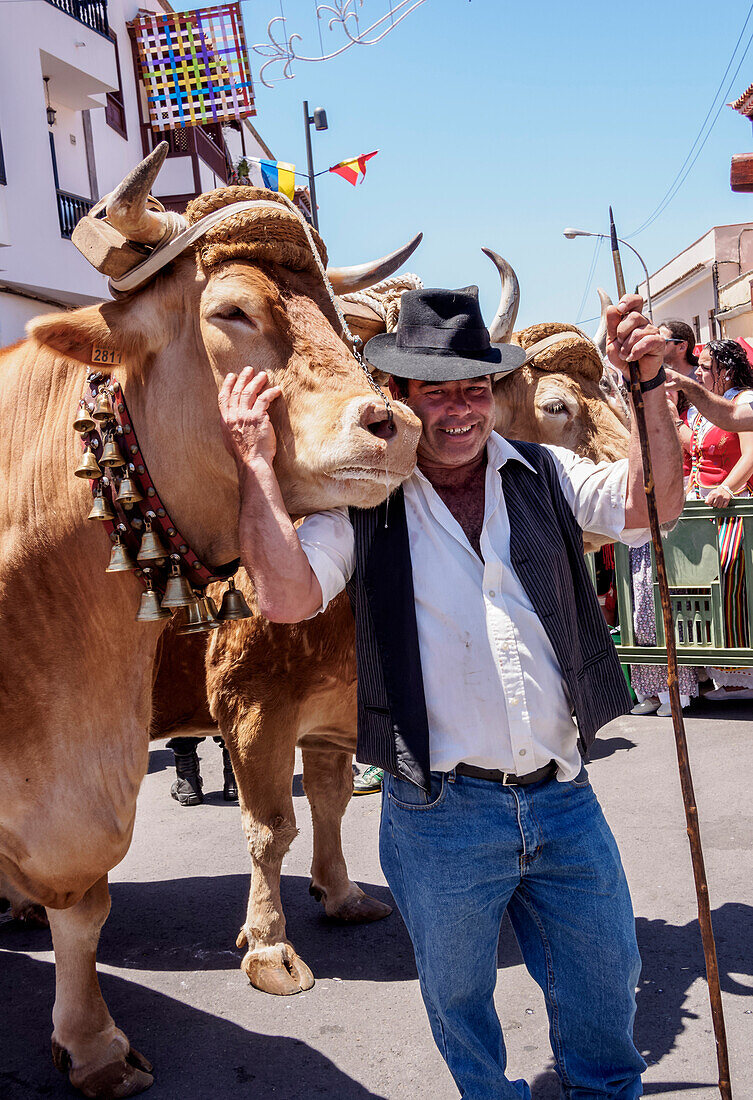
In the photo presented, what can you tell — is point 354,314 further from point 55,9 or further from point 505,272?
point 55,9

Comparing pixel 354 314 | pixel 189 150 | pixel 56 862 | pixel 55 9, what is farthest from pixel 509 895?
pixel 189 150

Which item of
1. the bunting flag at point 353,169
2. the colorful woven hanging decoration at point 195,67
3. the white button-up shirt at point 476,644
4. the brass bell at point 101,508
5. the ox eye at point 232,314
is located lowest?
the white button-up shirt at point 476,644

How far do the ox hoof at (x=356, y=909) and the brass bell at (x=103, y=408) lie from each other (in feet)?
8.78

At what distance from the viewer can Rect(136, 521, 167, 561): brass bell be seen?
2.28m

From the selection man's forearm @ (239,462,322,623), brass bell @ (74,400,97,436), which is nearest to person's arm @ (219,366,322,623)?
man's forearm @ (239,462,322,623)

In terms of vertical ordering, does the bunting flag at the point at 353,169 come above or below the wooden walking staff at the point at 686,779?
above

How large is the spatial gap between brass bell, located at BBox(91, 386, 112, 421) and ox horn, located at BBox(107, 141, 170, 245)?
0.38m

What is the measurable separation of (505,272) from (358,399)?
9.43 feet

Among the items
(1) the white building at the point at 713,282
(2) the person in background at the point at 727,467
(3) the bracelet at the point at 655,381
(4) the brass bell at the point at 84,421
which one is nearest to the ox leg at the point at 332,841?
(4) the brass bell at the point at 84,421

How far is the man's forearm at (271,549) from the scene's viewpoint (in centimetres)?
210

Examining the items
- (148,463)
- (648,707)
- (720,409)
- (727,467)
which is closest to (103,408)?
(148,463)

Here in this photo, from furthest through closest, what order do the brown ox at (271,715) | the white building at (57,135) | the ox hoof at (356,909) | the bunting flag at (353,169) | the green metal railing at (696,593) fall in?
the white building at (57,135), the bunting flag at (353,169), the green metal railing at (696,593), the ox hoof at (356,909), the brown ox at (271,715)

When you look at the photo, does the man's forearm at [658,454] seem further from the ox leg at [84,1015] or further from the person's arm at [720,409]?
the person's arm at [720,409]

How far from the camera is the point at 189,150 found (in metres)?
22.7
